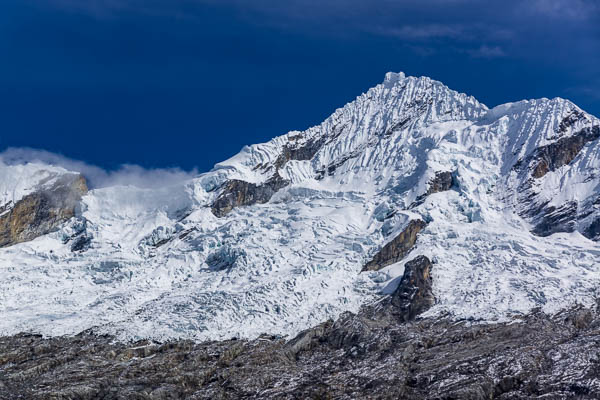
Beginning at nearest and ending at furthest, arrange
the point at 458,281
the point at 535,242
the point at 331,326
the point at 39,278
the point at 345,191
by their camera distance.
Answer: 1. the point at 331,326
2. the point at 458,281
3. the point at 535,242
4. the point at 39,278
5. the point at 345,191

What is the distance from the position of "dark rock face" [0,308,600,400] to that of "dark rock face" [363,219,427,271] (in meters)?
21.9

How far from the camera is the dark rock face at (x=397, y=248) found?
152 metres

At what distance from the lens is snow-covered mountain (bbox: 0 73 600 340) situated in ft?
437

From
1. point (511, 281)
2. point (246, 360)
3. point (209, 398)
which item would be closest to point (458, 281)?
point (511, 281)

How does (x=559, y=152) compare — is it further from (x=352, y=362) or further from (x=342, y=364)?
(x=342, y=364)

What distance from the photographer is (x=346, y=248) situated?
158m

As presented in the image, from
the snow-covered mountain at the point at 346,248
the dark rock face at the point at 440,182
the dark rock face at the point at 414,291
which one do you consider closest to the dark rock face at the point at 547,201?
the snow-covered mountain at the point at 346,248

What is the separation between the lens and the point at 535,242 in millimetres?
148125

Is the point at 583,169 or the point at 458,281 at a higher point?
the point at 583,169

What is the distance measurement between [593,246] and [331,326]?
53.9 metres

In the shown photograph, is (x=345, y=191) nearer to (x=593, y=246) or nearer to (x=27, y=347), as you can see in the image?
(x=593, y=246)

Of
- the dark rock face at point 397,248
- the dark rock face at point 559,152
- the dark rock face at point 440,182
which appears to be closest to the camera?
the dark rock face at point 397,248

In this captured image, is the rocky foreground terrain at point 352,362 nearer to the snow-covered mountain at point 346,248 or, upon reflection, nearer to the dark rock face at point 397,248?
the snow-covered mountain at point 346,248

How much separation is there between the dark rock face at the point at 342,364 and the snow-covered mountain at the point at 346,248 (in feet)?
20.6
